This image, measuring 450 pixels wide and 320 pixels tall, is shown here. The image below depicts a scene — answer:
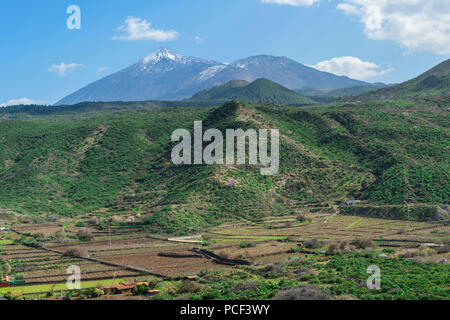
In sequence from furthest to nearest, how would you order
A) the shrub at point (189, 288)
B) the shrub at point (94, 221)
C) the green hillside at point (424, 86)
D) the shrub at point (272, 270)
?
the green hillside at point (424, 86)
the shrub at point (94, 221)
the shrub at point (272, 270)
the shrub at point (189, 288)

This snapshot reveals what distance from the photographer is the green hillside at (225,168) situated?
67.8 metres

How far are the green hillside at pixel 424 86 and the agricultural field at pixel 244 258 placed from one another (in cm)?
8916

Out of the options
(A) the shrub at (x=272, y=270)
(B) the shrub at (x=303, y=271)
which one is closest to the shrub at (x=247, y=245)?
(A) the shrub at (x=272, y=270)

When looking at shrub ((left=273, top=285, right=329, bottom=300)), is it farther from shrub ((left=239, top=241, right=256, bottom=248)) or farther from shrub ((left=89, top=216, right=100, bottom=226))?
shrub ((left=89, top=216, right=100, bottom=226))

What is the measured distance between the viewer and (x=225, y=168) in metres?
76.9

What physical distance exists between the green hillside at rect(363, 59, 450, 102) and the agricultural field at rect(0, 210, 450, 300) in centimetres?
8916

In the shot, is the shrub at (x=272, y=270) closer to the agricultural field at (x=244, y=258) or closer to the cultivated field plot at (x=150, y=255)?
the agricultural field at (x=244, y=258)

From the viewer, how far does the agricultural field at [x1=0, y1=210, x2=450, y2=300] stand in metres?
29.1

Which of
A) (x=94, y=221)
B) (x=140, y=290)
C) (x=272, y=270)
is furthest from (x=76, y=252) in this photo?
(x=272, y=270)

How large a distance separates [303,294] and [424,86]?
138730mm

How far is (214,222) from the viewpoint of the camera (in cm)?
6288
